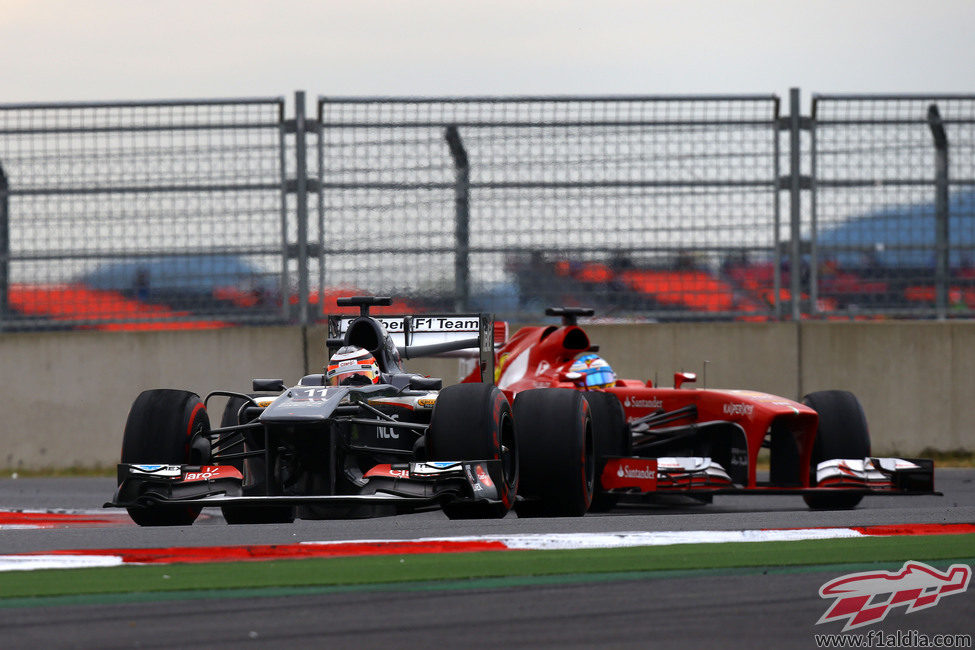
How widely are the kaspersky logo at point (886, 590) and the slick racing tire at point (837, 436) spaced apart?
4.33 meters

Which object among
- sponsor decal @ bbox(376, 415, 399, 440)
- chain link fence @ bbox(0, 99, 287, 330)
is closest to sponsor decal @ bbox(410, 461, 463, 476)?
sponsor decal @ bbox(376, 415, 399, 440)

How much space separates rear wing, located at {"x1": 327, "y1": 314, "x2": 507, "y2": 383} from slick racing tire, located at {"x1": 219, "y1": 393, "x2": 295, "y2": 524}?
785 millimetres

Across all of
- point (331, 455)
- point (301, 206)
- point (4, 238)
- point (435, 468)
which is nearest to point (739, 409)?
point (435, 468)

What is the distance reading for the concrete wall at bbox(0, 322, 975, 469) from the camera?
37.4ft

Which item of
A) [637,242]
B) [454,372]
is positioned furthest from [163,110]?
[637,242]

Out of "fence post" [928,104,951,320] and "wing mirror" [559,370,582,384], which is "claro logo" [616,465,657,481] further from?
"fence post" [928,104,951,320]

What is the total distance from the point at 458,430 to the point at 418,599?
2676 millimetres

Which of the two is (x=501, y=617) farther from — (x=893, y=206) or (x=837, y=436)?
(x=893, y=206)

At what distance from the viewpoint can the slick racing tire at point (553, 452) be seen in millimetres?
7473

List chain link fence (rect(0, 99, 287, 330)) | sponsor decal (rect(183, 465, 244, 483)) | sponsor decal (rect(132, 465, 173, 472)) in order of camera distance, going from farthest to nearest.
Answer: chain link fence (rect(0, 99, 287, 330))
sponsor decal (rect(132, 465, 173, 472))
sponsor decal (rect(183, 465, 244, 483))

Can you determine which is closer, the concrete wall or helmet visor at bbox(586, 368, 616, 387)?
helmet visor at bbox(586, 368, 616, 387)

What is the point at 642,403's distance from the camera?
30.3 feet

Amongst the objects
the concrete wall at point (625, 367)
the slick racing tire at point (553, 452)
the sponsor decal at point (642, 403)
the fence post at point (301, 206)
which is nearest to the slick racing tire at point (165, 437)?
the slick racing tire at point (553, 452)

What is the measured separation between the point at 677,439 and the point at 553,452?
192 centimetres
